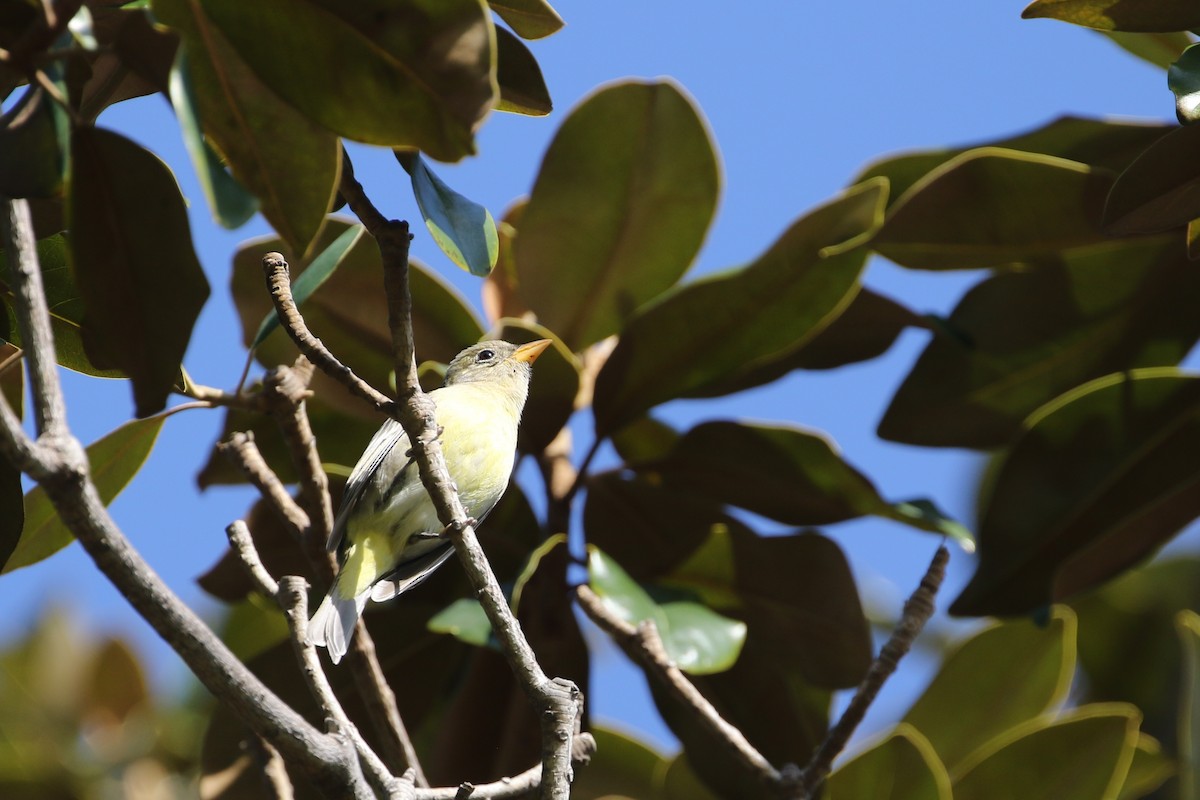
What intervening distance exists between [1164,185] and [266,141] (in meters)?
1.38

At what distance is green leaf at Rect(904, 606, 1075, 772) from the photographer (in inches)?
114

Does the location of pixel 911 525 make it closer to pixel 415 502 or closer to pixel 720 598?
pixel 720 598

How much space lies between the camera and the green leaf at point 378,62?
1493 mm

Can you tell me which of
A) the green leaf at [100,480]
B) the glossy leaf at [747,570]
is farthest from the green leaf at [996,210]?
the green leaf at [100,480]

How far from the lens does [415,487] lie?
3.12 metres

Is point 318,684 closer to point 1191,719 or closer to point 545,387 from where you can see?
point 545,387

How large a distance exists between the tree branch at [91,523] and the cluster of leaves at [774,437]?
1.14m

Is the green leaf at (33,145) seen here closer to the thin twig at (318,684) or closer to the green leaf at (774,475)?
the thin twig at (318,684)

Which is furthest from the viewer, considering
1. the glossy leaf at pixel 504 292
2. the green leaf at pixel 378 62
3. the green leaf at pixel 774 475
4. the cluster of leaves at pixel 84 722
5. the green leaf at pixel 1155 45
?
the glossy leaf at pixel 504 292

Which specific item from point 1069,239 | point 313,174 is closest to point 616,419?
point 1069,239

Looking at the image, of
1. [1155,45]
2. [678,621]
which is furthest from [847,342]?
[1155,45]

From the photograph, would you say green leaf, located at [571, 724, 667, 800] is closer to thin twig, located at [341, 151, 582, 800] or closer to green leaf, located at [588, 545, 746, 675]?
green leaf, located at [588, 545, 746, 675]

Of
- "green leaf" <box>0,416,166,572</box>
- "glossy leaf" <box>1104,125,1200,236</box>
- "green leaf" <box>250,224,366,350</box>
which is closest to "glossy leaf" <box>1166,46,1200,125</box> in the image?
"glossy leaf" <box>1104,125,1200,236</box>

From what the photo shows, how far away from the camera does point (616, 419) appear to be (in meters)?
2.88
